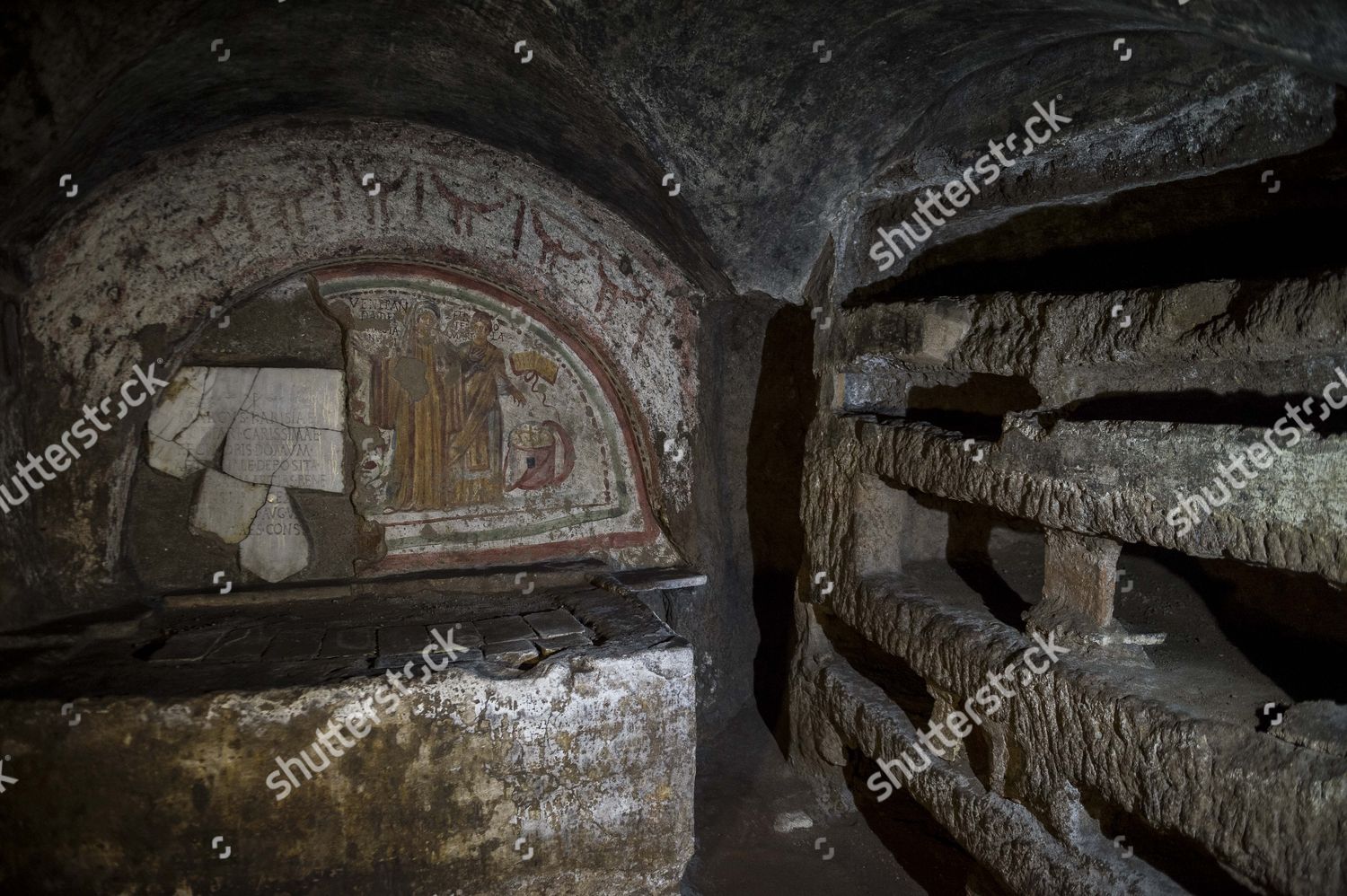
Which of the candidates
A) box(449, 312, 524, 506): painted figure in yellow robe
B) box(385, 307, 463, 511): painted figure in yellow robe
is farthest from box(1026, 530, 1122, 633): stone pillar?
box(385, 307, 463, 511): painted figure in yellow robe

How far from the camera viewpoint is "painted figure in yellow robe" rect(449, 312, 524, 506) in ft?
11.9

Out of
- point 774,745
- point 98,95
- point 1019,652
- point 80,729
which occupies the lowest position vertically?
point 774,745

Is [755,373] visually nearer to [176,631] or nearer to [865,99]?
[865,99]

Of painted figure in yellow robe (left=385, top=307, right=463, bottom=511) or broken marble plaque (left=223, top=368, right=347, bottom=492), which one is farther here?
painted figure in yellow robe (left=385, top=307, right=463, bottom=511)

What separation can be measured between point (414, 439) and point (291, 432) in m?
0.47

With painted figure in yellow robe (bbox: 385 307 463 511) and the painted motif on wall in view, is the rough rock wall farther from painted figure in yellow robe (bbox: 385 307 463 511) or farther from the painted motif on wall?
painted figure in yellow robe (bbox: 385 307 463 511)

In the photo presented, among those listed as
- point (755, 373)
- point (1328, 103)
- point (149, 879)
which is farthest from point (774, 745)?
point (1328, 103)

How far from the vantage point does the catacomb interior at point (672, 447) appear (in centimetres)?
194

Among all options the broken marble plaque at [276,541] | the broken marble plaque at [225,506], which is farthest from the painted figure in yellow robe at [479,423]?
the broken marble plaque at [225,506]

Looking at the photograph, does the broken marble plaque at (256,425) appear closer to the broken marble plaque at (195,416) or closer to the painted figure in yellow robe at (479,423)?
the broken marble plaque at (195,416)

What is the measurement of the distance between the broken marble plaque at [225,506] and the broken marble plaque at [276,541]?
0.04 metres

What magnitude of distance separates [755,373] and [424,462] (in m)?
1.46

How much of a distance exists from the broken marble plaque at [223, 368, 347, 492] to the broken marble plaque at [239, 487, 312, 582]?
3.5 inches

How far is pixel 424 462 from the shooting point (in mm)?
3611
